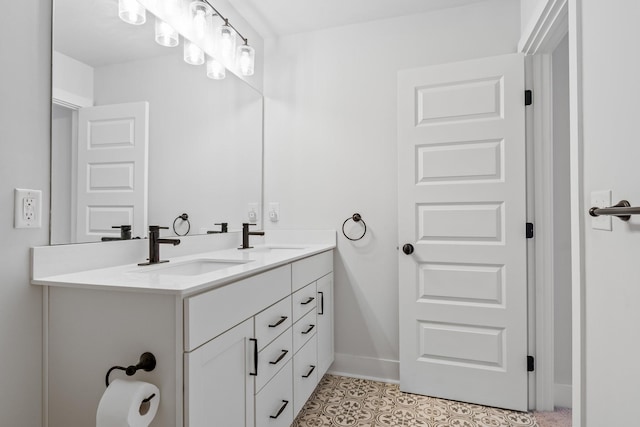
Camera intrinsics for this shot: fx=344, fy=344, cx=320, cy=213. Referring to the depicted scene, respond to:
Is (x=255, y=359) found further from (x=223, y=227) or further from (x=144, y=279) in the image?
(x=223, y=227)

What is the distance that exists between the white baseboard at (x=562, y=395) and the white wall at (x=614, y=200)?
1.03m

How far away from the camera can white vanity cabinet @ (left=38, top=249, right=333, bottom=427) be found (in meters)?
0.97

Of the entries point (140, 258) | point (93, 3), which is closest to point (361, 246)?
point (140, 258)

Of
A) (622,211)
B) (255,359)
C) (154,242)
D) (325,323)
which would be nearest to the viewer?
(622,211)

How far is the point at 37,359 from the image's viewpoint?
44.2 inches

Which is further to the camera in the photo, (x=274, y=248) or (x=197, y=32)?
(x=274, y=248)

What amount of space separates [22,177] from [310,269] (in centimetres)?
128

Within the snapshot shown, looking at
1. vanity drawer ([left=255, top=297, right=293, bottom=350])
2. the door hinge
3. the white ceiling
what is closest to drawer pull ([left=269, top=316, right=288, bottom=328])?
vanity drawer ([left=255, top=297, right=293, bottom=350])

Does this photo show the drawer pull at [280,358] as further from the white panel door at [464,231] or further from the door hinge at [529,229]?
the door hinge at [529,229]

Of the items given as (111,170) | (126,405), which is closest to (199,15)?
(111,170)

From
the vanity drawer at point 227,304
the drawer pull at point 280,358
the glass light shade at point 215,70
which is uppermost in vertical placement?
the glass light shade at point 215,70

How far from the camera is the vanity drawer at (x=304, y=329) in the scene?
1682 millimetres

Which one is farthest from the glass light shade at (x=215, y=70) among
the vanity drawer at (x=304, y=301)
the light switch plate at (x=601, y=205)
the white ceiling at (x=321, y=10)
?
the light switch plate at (x=601, y=205)

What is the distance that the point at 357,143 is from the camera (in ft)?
7.57
